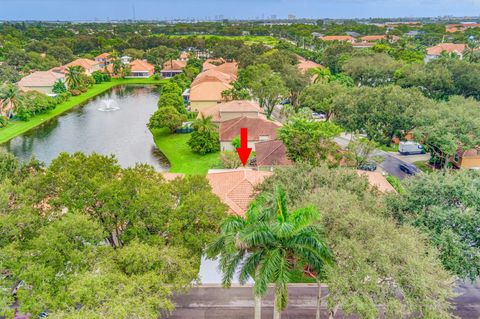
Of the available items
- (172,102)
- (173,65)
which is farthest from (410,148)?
(173,65)

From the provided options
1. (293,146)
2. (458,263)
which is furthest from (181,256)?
(293,146)

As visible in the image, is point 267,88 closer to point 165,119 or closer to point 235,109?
point 235,109

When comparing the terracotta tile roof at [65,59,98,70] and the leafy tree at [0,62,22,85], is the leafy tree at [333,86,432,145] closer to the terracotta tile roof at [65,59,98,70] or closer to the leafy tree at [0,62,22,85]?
the leafy tree at [0,62,22,85]

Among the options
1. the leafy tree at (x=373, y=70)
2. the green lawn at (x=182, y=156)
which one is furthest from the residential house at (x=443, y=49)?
the green lawn at (x=182, y=156)

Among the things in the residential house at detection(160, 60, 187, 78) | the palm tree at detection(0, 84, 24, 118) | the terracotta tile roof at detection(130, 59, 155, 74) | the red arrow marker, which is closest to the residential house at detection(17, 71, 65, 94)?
the palm tree at detection(0, 84, 24, 118)

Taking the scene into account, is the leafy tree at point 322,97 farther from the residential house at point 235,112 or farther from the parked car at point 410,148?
the parked car at point 410,148

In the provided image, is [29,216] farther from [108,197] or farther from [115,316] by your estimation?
[115,316]

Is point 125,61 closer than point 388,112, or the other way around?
point 388,112
